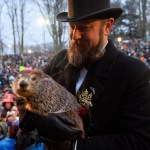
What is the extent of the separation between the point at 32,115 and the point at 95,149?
0.52 meters

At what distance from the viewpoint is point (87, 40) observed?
2.71m

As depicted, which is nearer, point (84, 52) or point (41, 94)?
point (41, 94)

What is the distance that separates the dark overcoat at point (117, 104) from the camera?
2.51 metres

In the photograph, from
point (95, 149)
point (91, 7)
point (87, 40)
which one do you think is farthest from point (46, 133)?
point (91, 7)

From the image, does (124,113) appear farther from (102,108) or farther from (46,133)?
(46,133)

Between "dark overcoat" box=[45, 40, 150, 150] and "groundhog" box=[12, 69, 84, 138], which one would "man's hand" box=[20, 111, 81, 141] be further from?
"dark overcoat" box=[45, 40, 150, 150]

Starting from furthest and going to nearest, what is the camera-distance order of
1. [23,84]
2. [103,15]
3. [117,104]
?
[103,15], [117,104], [23,84]

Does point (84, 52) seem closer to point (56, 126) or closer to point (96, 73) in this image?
point (96, 73)

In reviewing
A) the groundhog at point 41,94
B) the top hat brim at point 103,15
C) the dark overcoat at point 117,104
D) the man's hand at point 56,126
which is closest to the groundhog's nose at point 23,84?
the groundhog at point 41,94

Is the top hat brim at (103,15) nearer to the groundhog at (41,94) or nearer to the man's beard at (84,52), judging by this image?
the man's beard at (84,52)

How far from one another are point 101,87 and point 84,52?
0.32 metres

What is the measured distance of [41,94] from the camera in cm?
238

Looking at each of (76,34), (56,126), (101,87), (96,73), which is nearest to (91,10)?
(76,34)

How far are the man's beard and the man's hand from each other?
550mm
